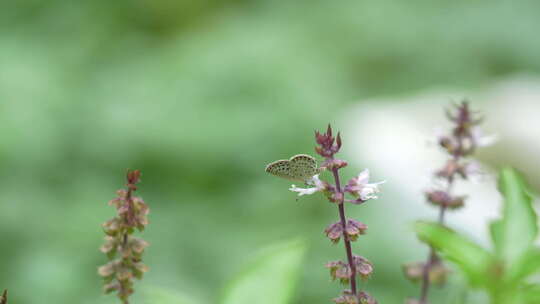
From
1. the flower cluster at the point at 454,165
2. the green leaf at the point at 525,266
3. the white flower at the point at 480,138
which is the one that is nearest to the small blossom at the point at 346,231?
the green leaf at the point at 525,266

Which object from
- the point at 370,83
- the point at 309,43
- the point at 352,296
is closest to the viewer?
the point at 352,296

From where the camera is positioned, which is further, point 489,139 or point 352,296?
point 489,139

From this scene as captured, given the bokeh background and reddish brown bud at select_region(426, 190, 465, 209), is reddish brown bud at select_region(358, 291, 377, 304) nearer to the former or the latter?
reddish brown bud at select_region(426, 190, 465, 209)

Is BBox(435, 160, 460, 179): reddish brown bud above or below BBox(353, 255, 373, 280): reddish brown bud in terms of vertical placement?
above

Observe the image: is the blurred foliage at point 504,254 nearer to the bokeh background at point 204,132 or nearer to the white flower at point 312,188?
the white flower at point 312,188

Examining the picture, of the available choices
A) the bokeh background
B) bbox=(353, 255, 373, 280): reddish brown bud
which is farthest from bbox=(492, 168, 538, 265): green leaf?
the bokeh background

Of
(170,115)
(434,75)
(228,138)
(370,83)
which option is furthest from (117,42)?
(434,75)

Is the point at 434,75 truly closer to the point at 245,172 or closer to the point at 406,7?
the point at 406,7
